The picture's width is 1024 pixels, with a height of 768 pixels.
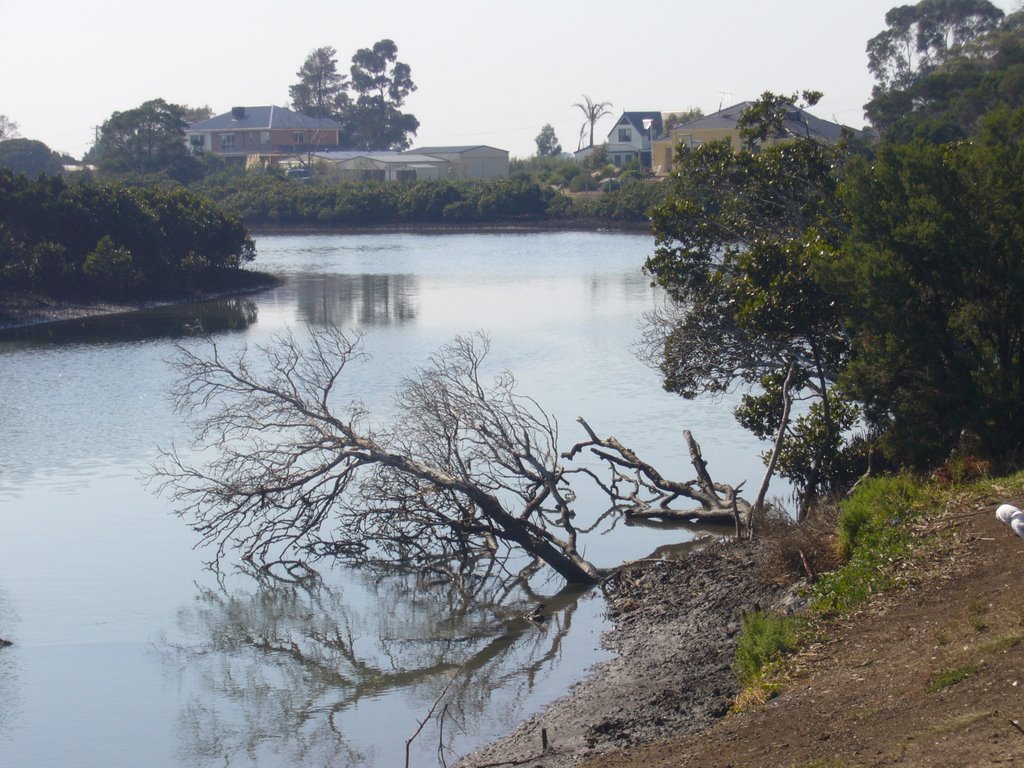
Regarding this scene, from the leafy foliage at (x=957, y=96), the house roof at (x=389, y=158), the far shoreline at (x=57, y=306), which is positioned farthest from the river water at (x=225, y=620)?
the house roof at (x=389, y=158)

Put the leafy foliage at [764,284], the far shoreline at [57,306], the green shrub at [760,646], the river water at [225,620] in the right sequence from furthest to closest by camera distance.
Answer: the far shoreline at [57,306]
the leafy foliage at [764,284]
the river water at [225,620]
the green shrub at [760,646]

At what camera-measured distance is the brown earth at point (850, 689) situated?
27.1ft

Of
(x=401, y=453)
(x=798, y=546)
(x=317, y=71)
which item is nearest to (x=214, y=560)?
(x=401, y=453)

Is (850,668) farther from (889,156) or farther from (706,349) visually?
(706,349)

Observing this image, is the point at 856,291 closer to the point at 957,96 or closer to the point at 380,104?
the point at 957,96

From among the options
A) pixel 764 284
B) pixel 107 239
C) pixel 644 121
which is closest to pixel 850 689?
pixel 764 284

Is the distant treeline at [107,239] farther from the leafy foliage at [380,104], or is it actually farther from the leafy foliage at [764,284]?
the leafy foliage at [380,104]

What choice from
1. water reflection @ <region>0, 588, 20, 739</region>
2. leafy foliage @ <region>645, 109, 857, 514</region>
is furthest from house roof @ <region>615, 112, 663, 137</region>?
water reflection @ <region>0, 588, 20, 739</region>

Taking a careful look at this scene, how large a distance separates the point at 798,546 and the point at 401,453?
256 inches

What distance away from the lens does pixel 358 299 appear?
5541cm

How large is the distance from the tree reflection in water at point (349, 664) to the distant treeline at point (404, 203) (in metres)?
77.4

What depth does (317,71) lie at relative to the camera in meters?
150

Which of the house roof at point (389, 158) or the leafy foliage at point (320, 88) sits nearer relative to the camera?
the house roof at point (389, 158)

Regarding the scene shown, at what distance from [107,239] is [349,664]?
40032mm
